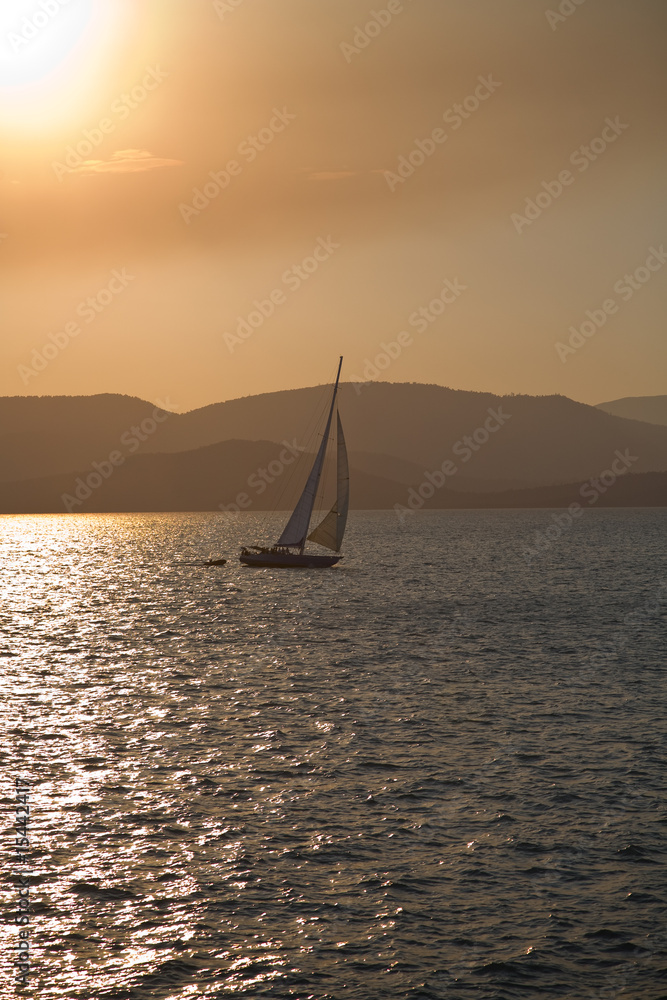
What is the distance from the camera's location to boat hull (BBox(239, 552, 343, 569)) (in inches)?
4193

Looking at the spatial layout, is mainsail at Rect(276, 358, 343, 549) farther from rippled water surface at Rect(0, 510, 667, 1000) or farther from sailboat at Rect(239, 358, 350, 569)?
rippled water surface at Rect(0, 510, 667, 1000)

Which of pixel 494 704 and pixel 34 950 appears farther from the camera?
pixel 494 704

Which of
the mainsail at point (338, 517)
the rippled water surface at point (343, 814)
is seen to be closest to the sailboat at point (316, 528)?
the mainsail at point (338, 517)

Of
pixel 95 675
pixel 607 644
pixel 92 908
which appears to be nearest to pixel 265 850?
pixel 92 908

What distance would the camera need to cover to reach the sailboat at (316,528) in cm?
9650

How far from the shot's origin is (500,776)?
2906cm

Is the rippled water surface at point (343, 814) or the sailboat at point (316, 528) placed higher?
the sailboat at point (316, 528)

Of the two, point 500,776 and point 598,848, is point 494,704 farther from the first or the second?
point 598,848

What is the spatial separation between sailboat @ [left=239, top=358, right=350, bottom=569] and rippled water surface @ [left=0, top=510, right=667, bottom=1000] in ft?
121

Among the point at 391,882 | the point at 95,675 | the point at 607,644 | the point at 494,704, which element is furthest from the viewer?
the point at 607,644

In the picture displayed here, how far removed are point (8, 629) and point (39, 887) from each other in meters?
49.0

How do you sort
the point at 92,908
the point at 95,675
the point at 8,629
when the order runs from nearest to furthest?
the point at 92,908 < the point at 95,675 < the point at 8,629

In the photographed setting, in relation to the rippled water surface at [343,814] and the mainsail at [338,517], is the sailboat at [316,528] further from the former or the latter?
the rippled water surface at [343,814]

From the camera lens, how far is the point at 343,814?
25750 mm
